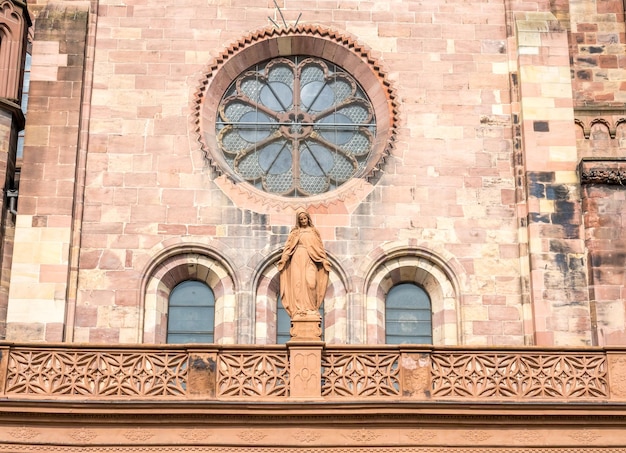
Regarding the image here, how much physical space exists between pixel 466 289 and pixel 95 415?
22.3ft

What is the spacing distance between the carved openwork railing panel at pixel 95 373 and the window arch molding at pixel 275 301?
2.81 meters

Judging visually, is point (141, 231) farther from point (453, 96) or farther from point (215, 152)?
point (453, 96)

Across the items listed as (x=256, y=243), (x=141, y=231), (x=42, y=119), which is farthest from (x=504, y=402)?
(x=42, y=119)

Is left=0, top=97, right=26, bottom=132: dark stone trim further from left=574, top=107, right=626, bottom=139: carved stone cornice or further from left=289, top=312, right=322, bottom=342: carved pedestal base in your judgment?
left=574, top=107, right=626, bottom=139: carved stone cornice

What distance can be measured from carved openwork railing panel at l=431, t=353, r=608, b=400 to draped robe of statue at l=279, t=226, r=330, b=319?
2023 millimetres

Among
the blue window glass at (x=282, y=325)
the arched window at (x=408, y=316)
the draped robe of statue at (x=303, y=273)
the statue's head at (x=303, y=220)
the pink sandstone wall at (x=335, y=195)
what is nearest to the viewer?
the draped robe of statue at (x=303, y=273)

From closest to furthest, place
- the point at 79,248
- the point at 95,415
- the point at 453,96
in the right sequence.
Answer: the point at 95,415, the point at 79,248, the point at 453,96

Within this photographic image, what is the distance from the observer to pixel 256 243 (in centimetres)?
2464

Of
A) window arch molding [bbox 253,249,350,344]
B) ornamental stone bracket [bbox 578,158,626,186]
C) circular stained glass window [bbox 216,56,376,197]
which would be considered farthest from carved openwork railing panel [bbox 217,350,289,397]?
ornamental stone bracket [bbox 578,158,626,186]

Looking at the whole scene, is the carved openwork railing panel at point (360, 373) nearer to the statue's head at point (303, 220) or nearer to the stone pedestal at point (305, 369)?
the stone pedestal at point (305, 369)

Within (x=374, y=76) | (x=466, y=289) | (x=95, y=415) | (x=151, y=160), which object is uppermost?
(x=374, y=76)

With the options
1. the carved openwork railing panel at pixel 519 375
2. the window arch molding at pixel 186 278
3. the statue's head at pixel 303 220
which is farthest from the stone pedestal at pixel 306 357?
the window arch molding at pixel 186 278

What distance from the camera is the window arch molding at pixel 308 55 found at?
25.4 metres

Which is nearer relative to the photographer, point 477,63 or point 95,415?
point 95,415
